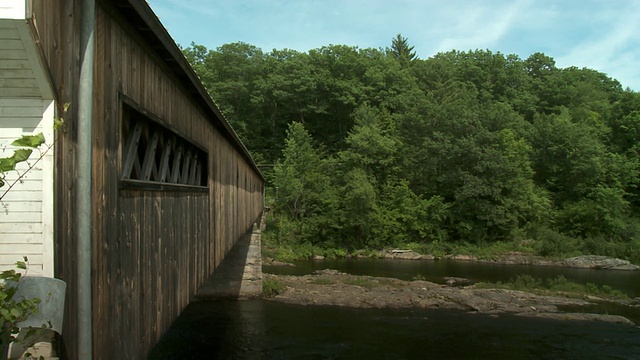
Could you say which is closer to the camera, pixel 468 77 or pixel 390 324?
pixel 390 324

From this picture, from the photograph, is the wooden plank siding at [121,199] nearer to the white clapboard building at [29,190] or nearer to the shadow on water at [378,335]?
the white clapboard building at [29,190]

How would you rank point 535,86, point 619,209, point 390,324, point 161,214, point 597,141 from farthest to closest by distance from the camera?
point 535,86, point 597,141, point 619,209, point 390,324, point 161,214

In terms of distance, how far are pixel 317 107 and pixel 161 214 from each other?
144 feet

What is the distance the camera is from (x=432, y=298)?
18203mm

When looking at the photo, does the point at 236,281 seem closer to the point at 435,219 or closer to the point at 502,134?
the point at 435,219

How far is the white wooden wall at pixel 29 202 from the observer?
2.35 meters

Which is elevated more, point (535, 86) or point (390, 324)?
point (535, 86)

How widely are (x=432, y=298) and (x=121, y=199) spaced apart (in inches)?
647

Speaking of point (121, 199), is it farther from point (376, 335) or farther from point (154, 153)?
point (376, 335)

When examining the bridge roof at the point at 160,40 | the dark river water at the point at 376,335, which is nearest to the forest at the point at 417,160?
the dark river water at the point at 376,335

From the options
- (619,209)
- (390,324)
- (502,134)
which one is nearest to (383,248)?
(502,134)

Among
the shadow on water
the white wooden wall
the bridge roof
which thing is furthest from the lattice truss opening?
the shadow on water

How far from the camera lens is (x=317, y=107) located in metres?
47.8

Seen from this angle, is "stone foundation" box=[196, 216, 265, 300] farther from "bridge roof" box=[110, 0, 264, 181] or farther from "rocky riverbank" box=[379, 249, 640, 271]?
"rocky riverbank" box=[379, 249, 640, 271]
